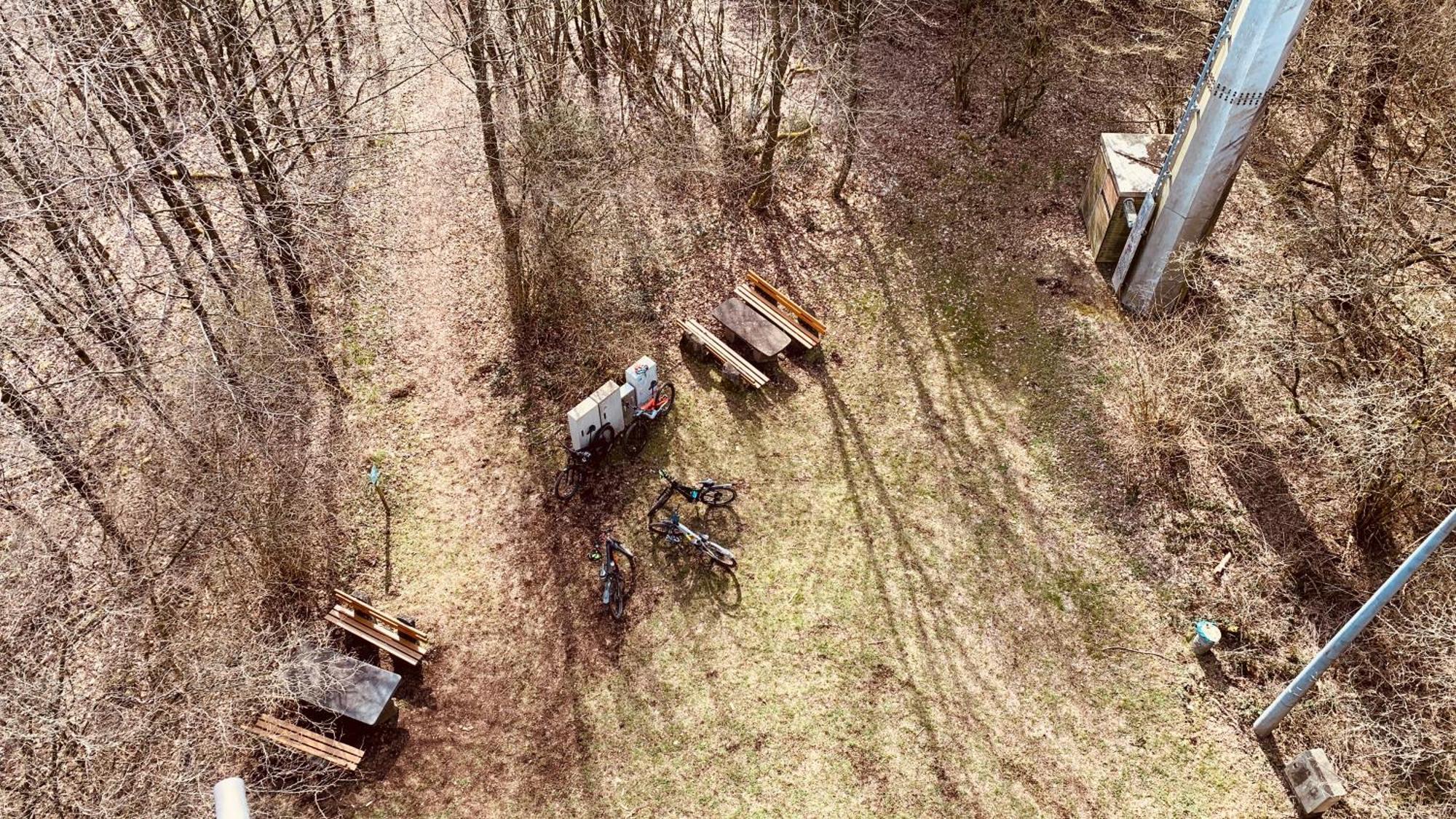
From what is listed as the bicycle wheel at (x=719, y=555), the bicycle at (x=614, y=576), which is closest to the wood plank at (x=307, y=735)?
the bicycle at (x=614, y=576)

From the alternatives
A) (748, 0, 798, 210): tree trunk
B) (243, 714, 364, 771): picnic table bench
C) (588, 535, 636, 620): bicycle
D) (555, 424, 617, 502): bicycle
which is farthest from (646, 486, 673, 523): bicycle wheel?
(748, 0, 798, 210): tree trunk

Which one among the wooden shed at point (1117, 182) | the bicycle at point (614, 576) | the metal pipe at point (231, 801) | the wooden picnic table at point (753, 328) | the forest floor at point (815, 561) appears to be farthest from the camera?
the wooden shed at point (1117, 182)

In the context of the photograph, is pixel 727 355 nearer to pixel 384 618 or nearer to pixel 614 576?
pixel 614 576

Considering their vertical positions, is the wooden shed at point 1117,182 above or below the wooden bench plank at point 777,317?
above

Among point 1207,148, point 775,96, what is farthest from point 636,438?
point 1207,148

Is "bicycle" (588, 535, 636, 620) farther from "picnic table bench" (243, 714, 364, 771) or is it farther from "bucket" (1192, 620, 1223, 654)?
"bucket" (1192, 620, 1223, 654)

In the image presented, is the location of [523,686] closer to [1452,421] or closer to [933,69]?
[1452,421]

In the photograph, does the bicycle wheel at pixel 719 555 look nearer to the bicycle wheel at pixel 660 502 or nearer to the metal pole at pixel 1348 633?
the bicycle wheel at pixel 660 502
